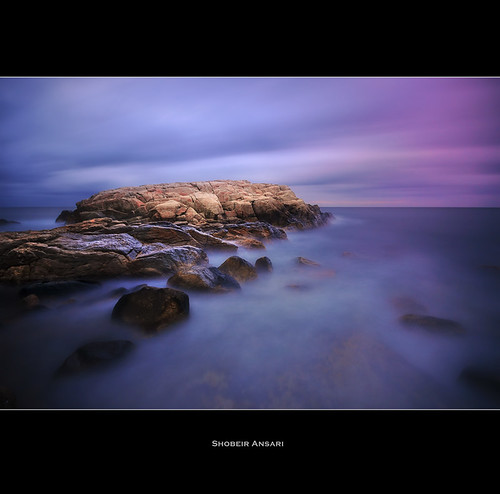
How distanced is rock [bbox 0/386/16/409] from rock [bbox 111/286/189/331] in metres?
1.21

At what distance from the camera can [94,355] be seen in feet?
8.43

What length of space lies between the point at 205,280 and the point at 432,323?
3855mm

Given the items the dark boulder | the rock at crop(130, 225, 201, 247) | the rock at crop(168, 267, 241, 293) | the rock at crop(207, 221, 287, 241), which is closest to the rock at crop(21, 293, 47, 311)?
the dark boulder

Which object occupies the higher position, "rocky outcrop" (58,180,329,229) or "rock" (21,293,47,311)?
"rocky outcrop" (58,180,329,229)

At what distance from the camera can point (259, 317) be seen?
3.44 metres

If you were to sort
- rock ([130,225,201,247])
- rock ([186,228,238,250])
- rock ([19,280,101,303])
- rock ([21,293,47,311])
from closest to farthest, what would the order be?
1. rock ([21,293,47,311])
2. rock ([19,280,101,303])
3. rock ([130,225,201,247])
4. rock ([186,228,238,250])

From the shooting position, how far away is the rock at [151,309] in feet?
10.1

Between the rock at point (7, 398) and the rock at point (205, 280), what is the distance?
2.35m

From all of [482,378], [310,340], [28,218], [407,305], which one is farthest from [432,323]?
[28,218]

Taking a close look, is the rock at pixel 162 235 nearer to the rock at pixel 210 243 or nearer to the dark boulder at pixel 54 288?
the rock at pixel 210 243

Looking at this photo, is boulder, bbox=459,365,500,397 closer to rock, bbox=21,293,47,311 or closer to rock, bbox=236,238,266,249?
rock, bbox=236,238,266,249

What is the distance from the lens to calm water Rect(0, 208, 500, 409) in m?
2.35

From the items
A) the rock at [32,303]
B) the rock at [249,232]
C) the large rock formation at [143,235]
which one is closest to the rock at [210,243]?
the large rock formation at [143,235]
